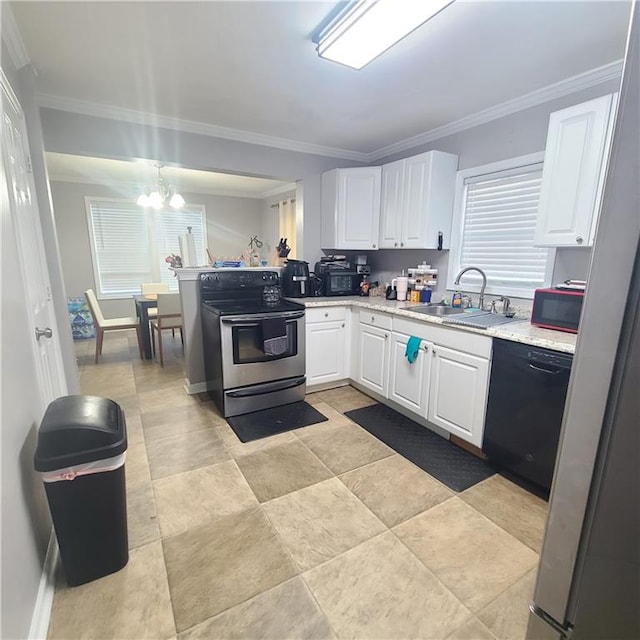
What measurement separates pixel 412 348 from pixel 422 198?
4.46ft

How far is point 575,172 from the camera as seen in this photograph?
1.94 metres

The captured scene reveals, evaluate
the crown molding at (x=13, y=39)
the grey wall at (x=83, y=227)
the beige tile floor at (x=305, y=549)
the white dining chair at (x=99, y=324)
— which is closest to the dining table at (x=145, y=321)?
Result: the white dining chair at (x=99, y=324)

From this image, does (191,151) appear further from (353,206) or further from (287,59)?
(353,206)

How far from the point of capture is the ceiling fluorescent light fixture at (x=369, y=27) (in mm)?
1546

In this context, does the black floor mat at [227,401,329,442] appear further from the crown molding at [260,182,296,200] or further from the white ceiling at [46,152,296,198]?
the crown molding at [260,182,296,200]

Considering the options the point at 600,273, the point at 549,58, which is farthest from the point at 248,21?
the point at 600,273

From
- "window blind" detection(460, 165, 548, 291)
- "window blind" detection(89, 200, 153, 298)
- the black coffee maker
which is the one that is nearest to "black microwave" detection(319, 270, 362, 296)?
the black coffee maker

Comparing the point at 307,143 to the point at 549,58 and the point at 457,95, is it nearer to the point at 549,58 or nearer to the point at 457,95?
the point at 457,95

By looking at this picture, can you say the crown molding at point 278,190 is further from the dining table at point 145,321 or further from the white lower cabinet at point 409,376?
the white lower cabinet at point 409,376

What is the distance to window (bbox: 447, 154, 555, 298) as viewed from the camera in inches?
101

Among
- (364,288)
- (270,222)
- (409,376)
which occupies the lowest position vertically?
(409,376)

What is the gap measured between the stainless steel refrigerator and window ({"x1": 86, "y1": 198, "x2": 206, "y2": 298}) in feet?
21.8

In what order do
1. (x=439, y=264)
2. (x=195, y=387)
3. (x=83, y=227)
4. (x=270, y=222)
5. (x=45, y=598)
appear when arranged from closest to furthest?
(x=45, y=598) → (x=439, y=264) → (x=195, y=387) → (x=83, y=227) → (x=270, y=222)

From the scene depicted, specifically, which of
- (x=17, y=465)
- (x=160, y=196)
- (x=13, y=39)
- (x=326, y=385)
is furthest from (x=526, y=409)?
(x=160, y=196)
